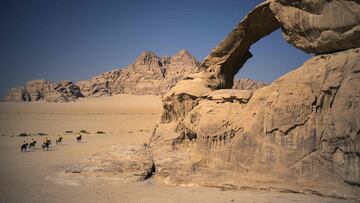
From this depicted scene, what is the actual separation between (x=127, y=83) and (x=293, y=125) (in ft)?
452

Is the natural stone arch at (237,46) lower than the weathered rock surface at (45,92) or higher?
lower

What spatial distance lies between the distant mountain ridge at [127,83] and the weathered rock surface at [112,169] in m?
95.1

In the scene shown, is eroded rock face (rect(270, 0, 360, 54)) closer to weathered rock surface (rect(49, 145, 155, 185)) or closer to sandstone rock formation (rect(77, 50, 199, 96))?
weathered rock surface (rect(49, 145, 155, 185))

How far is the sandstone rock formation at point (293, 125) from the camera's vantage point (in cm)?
855

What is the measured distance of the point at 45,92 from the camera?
122 m

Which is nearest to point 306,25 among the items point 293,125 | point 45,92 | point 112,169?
point 293,125

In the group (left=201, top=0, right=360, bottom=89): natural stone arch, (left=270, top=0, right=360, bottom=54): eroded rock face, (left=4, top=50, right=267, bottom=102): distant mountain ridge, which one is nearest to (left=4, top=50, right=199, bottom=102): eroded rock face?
(left=4, top=50, right=267, bottom=102): distant mountain ridge

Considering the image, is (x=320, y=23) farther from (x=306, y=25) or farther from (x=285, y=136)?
Result: (x=285, y=136)

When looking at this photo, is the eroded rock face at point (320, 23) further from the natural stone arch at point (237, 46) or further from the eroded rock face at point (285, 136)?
the natural stone arch at point (237, 46)

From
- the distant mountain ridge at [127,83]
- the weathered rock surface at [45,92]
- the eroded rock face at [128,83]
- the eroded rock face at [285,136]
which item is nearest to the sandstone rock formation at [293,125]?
the eroded rock face at [285,136]

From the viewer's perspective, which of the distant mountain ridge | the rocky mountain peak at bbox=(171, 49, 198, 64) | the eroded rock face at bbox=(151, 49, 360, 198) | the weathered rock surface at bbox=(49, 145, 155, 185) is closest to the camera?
the eroded rock face at bbox=(151, 49, 360, 198)

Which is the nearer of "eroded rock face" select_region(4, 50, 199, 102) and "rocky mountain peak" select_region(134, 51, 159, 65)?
"eroded rock face" select_region(4, 50, 199, 102)

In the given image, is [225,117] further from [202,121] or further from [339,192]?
[339,192]

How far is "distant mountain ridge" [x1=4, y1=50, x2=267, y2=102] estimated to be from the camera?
120 m
